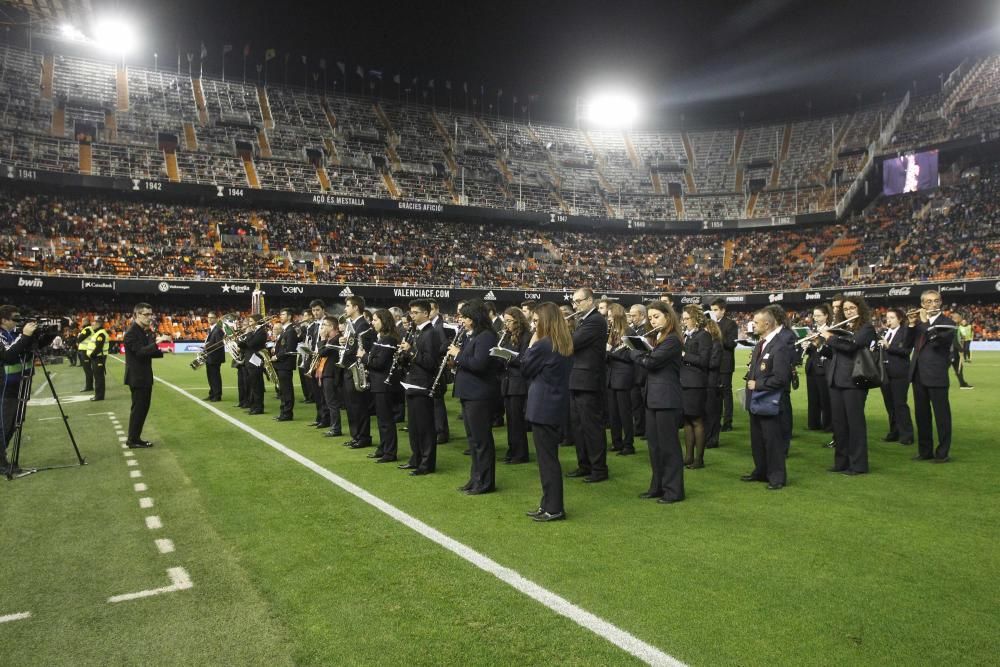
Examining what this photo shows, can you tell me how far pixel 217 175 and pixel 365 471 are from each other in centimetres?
4140

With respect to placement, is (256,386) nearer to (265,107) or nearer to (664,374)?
(664,374)

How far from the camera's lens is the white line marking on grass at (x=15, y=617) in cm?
391

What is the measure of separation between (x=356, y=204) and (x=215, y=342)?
105ft

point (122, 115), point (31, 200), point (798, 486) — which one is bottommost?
point (798, 486)

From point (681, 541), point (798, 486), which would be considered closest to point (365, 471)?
point (681, 541)

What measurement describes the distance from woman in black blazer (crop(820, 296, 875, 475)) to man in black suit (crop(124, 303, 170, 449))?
350 inches

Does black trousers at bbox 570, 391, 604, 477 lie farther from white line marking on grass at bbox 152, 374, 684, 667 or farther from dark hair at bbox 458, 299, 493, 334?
white line marking on grass at bbox 152, 374, 684, 667

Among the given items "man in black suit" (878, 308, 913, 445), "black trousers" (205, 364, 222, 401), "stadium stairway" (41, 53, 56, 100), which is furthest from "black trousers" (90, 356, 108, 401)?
"stadium stairway" (41, 53, 56, 100)

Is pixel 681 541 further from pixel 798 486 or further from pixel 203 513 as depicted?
pixel 203 513

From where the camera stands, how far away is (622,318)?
349 inches

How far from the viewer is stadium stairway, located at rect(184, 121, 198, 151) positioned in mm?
44750

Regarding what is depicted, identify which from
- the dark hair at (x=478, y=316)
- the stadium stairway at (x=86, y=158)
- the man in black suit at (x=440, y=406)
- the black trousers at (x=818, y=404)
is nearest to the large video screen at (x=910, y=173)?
the black trousers at (x=818, y=404)

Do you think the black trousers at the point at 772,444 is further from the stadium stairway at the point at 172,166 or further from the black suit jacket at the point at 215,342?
the stadium stairway at the point at 172,166

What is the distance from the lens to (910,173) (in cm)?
4684
